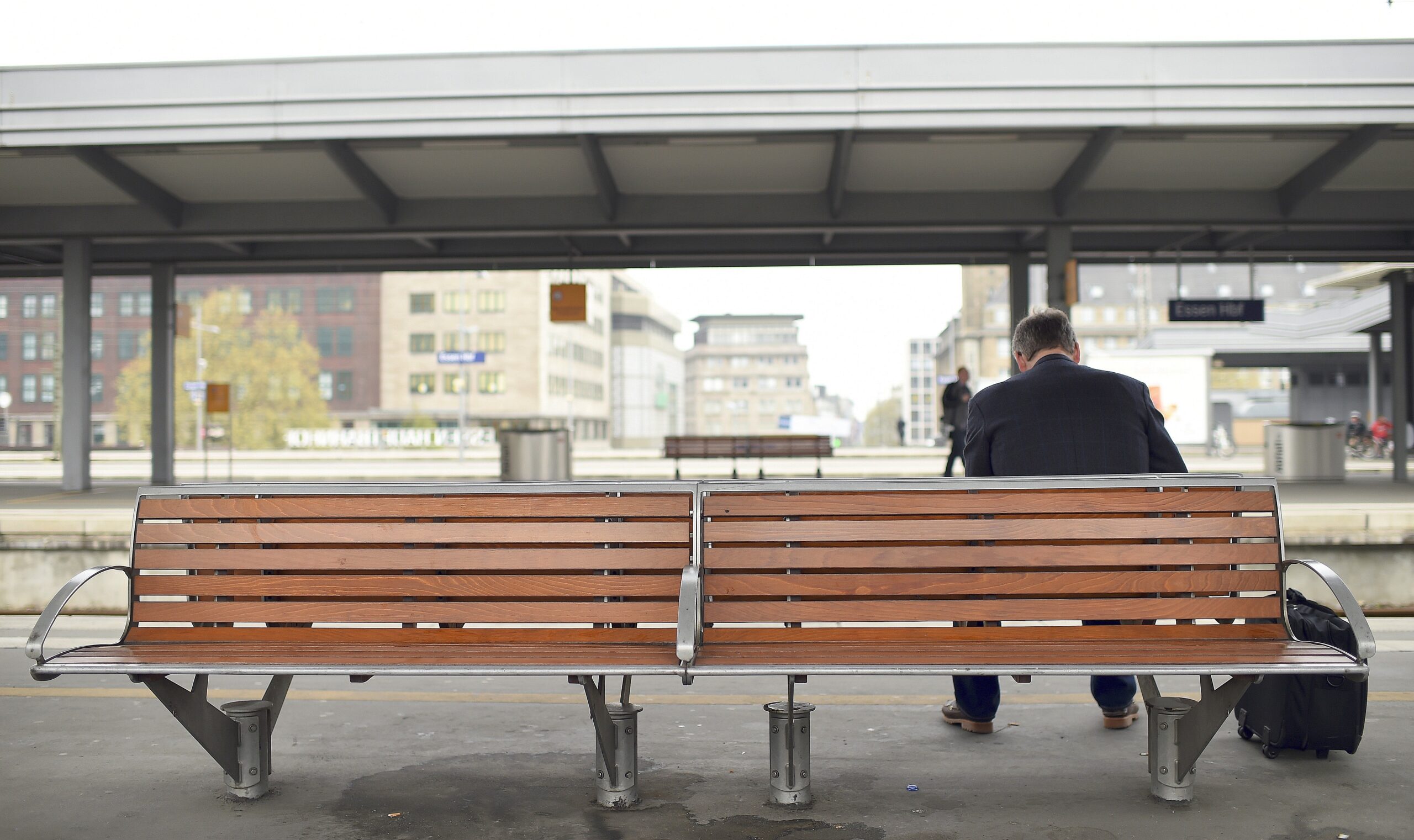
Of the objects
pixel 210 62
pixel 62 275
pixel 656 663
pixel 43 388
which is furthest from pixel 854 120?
pixel 43 388

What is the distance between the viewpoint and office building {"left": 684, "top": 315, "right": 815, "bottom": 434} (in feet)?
422

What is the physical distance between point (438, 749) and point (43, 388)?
3878 inches

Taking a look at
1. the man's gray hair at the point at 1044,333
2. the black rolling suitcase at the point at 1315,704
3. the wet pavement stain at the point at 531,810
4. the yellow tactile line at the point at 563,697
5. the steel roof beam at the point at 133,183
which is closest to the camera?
the wet pavement stain at the point at 531,810

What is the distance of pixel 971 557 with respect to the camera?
3709mm

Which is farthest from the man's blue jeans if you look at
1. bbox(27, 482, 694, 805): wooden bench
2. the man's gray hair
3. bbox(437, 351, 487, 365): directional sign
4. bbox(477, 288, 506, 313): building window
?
bbox(477, 288, 506, 313): building window

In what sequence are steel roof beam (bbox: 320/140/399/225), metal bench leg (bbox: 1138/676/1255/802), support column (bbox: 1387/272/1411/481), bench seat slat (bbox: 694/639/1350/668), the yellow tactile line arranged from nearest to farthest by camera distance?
bench seat slat (bbox: 694/639/1350/668), metal bench leg (bbox: 1138/676/1255/802), the yellow tactile line, steel roof beam (bbox: 320/140/399/225), support column (bbox: 1387/272/1411/481)

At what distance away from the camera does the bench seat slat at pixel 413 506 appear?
380cm

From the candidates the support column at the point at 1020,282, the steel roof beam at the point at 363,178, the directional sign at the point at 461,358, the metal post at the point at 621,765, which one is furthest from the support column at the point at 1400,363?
the directional sign at the point at 461,358

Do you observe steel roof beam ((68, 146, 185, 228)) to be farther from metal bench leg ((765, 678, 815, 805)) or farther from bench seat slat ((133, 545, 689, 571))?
metal bench leg ((765, 678, 815, 805))

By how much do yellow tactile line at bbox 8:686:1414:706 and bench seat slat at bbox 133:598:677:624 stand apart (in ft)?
4.76

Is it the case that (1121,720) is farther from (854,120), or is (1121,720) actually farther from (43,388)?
(43,388)

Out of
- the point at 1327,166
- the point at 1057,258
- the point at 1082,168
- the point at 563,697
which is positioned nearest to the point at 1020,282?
the point at 1057,258

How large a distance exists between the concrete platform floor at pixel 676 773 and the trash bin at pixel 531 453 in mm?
13294

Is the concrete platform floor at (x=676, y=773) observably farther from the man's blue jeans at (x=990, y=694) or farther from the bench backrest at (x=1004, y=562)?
the bench backrest at (x=1004, y=562)
